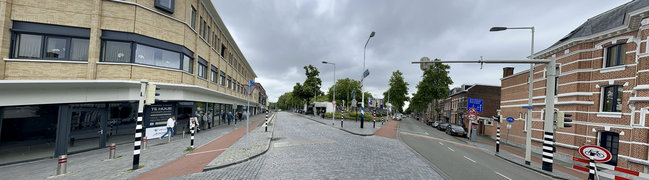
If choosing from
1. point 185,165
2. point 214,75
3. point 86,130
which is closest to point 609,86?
point 185,165

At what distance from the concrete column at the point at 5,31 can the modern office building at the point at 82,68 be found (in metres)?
0.02

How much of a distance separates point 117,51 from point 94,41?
881 millimetres

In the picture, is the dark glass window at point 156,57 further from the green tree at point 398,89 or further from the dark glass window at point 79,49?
the green tree at point 398,89

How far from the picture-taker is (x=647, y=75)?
9891 millimetres

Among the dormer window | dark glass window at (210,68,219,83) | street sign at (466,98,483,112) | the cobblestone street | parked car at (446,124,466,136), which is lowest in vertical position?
parked car at (446,124,466,136)

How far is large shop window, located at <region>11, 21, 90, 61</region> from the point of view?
29.5 feet

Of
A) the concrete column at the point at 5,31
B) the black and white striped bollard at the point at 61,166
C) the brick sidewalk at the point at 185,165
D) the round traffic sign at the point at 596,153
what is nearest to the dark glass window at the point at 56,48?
the concrete column at the point at 5,31

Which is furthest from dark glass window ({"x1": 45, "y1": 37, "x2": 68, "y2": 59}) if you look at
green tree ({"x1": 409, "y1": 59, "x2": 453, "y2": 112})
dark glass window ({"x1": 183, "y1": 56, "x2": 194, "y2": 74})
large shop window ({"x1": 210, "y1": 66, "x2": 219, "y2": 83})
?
green tree ({"x1": 409, "y1": 59, "x2": 453, "y2": 112})

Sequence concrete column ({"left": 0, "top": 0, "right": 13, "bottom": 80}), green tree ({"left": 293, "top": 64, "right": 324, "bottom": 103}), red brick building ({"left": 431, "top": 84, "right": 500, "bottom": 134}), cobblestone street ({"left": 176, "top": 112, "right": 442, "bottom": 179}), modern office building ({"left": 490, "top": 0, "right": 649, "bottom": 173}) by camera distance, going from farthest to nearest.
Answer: green tree ({"left": 293, "top": 64, "right": 324, "bottom": 103})
red brick building ({"left": 431, "top": 84, "right": 500, "bottom": 134})
modern office building ({"left": 490, "top": 0, "right": 649, "bottom": 173})
concrete column ({"left": 0, "top": 0, "right": 13, "bottom": 80})
cobblestone street ({"left": 176, "top": 112, "right": 442, "bottom": 179})

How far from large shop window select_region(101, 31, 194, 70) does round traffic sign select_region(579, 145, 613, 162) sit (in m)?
18.6

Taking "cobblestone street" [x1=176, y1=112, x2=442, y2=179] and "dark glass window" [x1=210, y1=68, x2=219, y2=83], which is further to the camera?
"dark glass window" [x1=210, y1=68, x2=219, y2=83]

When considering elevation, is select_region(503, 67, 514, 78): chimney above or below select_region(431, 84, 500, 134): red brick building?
above

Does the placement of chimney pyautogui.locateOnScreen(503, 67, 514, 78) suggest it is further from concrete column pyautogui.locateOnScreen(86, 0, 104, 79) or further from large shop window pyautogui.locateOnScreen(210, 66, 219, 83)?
concrete column pyautogui.locateOnScreen(86, 0, 104, 79)

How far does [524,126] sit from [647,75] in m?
10.3
